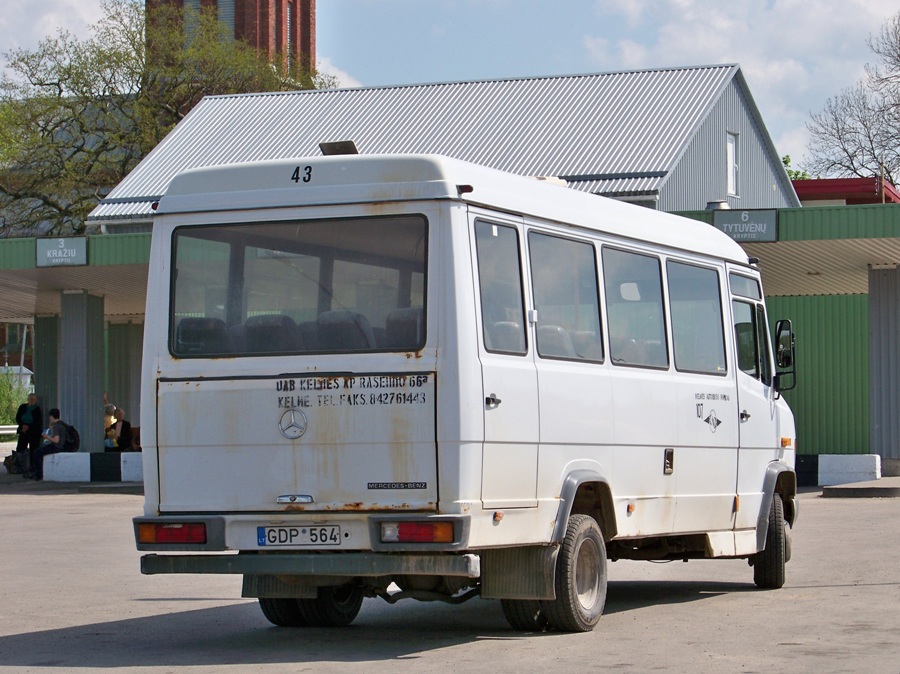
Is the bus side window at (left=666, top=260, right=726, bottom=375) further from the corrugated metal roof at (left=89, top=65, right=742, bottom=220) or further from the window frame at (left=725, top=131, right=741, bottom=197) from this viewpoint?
the window frame at (left=725, top=131, right=741, bottom=197)

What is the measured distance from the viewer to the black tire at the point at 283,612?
A: 10312 mm

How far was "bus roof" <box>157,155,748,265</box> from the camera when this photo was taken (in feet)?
29.0

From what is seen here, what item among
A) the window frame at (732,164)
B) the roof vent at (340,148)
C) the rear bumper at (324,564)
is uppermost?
the window frame at (732,164)

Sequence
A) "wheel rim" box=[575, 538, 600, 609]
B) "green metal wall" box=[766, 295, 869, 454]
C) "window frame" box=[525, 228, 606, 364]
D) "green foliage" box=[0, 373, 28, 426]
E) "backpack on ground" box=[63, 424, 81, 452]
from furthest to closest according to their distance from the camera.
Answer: "green foliage" box=[0, 373, 28, 426] < "backpack on ground" box=[63, 424, 81, 452] < "green metal wall" box=[766, 295, 869, 454] < "wheel rim" box=[575, 538, 600, 609] < "window frame" box=[525, 228, 606, 364]

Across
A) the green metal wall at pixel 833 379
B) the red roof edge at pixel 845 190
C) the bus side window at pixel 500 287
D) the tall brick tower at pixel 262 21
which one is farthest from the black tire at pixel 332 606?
the tall brick tower at pixel 262 21

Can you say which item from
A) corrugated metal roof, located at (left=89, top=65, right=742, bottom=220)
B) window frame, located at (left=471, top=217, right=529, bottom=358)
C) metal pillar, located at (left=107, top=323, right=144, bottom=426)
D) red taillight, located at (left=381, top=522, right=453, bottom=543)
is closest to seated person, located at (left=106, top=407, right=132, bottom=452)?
corrugated metal roof, located at (left=89, top=65, right=742, bottom=220)

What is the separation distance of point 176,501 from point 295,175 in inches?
79.6

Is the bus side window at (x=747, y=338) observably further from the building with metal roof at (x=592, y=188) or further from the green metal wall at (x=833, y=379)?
the green metal wall at (x=833, y=379)

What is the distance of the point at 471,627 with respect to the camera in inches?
405

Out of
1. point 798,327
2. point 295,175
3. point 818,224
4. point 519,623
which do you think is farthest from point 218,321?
point 798,327

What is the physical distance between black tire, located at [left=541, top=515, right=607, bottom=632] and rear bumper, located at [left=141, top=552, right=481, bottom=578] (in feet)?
2.74

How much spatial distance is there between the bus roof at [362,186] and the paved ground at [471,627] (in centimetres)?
258

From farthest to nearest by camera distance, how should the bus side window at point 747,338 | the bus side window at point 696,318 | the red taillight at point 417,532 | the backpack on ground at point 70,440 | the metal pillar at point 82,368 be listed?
the metal pillar at point 82,368 → the backpack on ground at point 70,440 → the bus side window at point 747,338 → the bus side window at point 696,318 → the red taillight at point 417,532

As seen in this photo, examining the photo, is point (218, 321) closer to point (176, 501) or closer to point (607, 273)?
point (176, 501)
